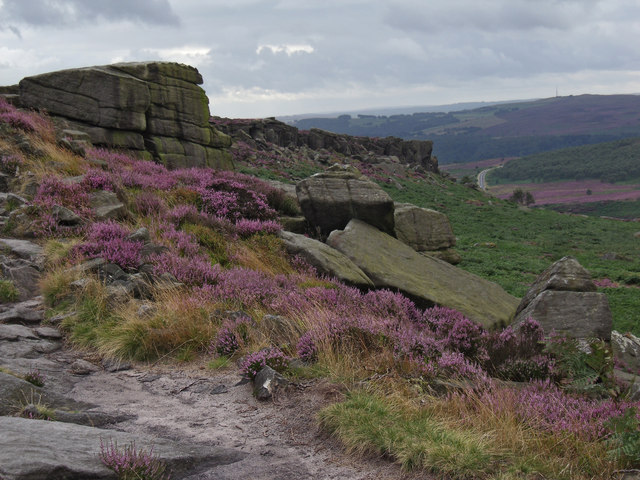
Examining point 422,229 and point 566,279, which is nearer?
point 566,279

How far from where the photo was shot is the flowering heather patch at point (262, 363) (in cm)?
617

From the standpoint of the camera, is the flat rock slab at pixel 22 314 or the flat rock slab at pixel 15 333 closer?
the flat rock slab at pixel 15 333

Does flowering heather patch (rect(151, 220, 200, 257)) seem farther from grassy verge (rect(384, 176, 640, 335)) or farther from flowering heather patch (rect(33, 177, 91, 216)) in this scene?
grassy verge (rect(384, 176, 640, 335))

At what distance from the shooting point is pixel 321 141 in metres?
85.7

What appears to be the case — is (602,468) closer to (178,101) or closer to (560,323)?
(560,323)

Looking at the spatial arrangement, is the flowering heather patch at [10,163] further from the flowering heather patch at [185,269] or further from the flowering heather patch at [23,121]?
the flowering heather patch at [185,269]

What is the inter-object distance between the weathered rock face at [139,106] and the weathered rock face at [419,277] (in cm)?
1248

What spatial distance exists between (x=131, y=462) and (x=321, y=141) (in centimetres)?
8445

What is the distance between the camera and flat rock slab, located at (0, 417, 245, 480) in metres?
3.27

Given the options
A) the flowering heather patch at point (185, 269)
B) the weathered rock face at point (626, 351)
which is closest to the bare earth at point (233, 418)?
the flowering heather patch at point (185, 269)

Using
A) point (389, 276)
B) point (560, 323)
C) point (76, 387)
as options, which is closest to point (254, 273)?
point (389, 276)

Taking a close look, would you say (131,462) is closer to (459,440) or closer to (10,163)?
(459,440)

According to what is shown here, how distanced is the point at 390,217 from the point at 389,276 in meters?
3.32

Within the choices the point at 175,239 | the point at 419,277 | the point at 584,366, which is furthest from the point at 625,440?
the point at 175,239
